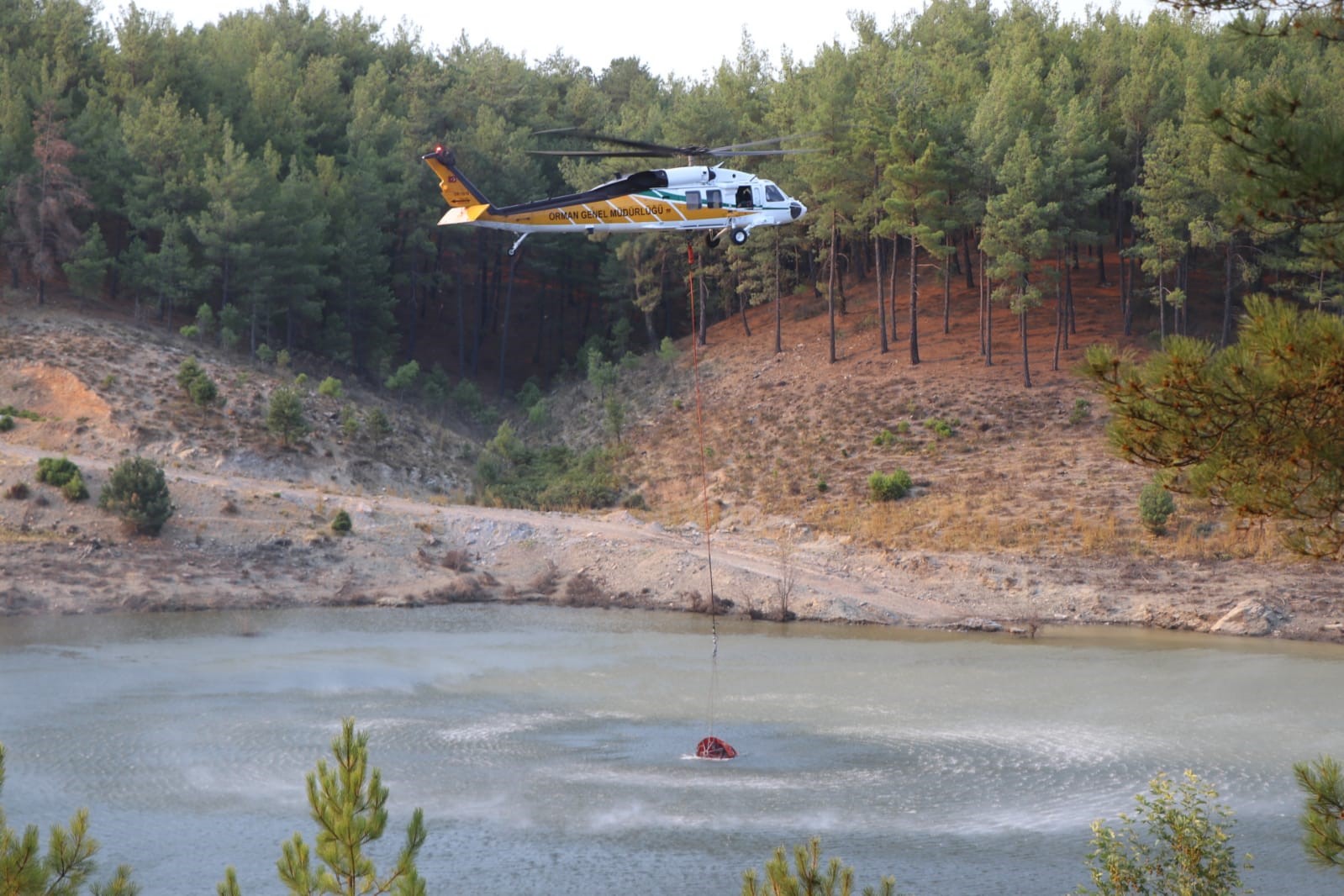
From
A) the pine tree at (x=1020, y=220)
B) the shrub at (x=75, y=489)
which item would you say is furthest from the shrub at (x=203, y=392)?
the pine tree at (x=1020, y=220)

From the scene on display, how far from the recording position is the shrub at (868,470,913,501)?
49.9 meters

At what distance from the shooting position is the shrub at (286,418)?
170ft

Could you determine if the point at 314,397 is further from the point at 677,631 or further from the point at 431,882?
the point at 431,882

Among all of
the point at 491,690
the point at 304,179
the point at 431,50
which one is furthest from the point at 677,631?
the point at 431,50

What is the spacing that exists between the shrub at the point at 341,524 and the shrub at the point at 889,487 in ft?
59.8

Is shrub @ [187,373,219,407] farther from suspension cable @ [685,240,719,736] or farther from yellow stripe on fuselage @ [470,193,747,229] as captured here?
yellow stripe on fuselage @ [470,193,747,229]

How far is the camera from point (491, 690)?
3325 centimetres

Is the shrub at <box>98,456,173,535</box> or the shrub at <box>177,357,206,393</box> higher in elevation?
the shrub at <box>177,357,206,393</box>

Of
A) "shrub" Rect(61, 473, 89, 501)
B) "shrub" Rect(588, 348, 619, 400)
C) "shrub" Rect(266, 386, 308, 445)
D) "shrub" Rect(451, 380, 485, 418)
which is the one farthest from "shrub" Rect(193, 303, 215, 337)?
"shrub" Rect(588, 348, 619, 400)

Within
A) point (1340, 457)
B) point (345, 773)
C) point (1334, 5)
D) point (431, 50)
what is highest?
point (431, 50)

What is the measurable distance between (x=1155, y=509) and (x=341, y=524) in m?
26.1

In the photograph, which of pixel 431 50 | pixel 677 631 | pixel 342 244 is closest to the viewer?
pixel 677 631

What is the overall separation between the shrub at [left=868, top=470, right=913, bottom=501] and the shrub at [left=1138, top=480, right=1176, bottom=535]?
27.6ft

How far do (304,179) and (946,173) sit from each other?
2890cm
